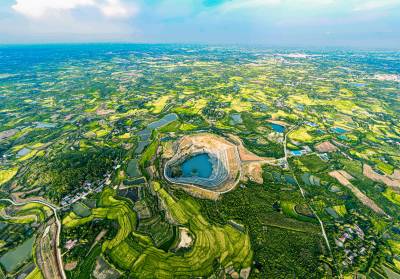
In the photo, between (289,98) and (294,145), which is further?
(289,98)

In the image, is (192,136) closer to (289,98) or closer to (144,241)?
(144,241)

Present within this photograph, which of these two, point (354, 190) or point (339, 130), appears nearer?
point (354, 190)

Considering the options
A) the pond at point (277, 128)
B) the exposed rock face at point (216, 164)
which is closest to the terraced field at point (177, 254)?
the exposed rock face at point (216, 164)

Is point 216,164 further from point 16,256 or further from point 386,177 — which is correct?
point 16,256

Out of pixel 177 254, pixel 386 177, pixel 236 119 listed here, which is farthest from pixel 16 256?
pixel 386 177

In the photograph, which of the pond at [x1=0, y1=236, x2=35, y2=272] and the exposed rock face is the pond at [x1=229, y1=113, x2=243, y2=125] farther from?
the pond at [x1=0, y1=236, x2=35, y2=272]

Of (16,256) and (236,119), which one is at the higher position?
(236,119)

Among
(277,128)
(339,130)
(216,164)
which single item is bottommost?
(339,130)

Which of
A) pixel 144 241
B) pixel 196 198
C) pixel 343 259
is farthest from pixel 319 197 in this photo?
pixel 144 241
